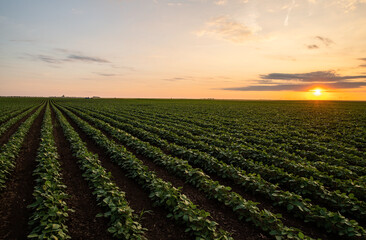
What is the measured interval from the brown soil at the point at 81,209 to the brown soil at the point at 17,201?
110cm

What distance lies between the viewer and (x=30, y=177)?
8203 millimetres

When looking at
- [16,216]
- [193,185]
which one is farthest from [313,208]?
[16,216]

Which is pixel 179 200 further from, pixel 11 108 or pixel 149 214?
pixel 11 108

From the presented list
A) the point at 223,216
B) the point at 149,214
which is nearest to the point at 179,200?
the point at 149,214

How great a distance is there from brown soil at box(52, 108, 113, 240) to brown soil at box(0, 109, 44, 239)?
1.10 m

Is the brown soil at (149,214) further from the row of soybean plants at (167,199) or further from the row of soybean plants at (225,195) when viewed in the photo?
the row of soybean plants at (225,195)

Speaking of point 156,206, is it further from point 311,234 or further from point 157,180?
point 311,234

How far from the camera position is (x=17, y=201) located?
21.0 ft

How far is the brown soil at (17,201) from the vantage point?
5090 mm

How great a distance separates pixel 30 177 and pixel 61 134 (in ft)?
30.2

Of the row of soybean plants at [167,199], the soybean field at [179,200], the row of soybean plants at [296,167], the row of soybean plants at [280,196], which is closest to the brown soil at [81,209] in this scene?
the soybean field at [179,200]

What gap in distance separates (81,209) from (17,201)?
7.40ft

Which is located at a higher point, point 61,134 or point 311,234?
point 61,134

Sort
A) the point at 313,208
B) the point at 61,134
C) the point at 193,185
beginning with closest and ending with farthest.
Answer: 1. the point at 313,208
2. the point at 193,185
3. the point at 61,134
